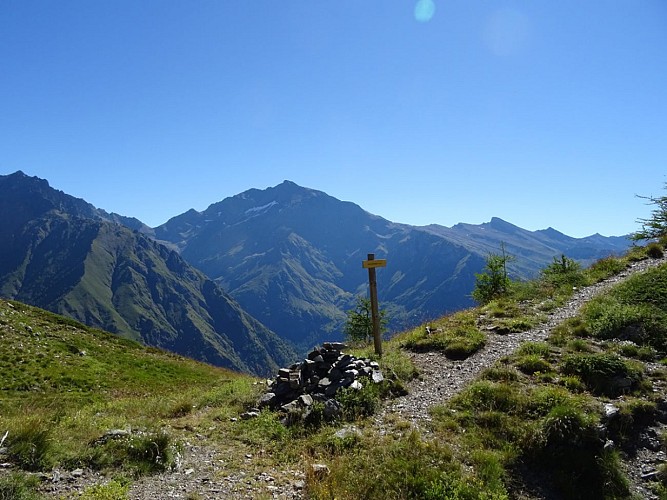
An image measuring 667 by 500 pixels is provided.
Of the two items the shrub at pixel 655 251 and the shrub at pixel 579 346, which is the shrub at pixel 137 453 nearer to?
the shrub at pixel 579 346

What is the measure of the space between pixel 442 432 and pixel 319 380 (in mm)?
5265

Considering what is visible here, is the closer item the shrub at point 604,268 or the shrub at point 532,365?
the shrub at point 532,365

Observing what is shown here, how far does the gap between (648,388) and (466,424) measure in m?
5.63

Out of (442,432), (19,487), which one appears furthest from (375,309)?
(19,487)

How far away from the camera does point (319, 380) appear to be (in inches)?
580

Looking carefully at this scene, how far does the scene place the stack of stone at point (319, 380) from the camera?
13.1 meters

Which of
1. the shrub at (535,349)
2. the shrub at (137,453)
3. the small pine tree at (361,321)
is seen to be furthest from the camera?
the small pine tree at (361,321)

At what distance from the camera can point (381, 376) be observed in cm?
1438

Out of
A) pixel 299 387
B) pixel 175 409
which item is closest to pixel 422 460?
pixel 299 387

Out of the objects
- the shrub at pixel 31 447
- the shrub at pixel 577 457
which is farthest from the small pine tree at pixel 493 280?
the shrub at pixel 31 447

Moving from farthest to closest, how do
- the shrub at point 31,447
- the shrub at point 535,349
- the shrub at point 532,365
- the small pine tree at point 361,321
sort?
the small pine tree at point 361,321 → the shrub at point 535,349 → the shrub at point 532,365 → the shrub at point 31,447

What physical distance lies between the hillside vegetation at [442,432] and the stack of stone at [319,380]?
1.96 feet

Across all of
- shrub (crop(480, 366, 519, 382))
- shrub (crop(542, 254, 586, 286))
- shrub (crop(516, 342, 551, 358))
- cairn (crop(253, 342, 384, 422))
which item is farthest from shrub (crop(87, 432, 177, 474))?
shrub (crop(542, 254, 586, 286))

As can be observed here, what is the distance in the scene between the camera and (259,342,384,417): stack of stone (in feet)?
43.0
